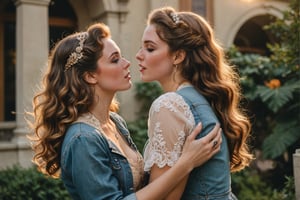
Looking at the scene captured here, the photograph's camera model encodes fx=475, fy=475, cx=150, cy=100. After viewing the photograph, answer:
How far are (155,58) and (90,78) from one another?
0.42 meters

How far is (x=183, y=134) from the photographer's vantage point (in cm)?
225

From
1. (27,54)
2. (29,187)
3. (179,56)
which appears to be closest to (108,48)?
(179,56)

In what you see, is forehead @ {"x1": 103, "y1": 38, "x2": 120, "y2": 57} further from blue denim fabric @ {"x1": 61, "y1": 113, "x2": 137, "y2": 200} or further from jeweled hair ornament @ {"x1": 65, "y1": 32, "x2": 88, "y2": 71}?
blue denim fabric @ {"x1": 61, "y1": 113, "x2": 137, "y2": 200}

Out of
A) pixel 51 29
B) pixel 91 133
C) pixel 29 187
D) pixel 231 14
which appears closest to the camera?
pixel 91 133

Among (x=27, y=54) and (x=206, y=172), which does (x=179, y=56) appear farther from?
(x=27, y=54)

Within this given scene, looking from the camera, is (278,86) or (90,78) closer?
(90,78)

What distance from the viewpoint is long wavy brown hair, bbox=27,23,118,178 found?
8.33 ft

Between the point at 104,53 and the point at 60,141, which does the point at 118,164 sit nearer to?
the point at 60,141

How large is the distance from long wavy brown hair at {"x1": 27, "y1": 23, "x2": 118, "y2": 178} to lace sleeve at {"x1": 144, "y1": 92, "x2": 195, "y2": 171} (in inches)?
19.0

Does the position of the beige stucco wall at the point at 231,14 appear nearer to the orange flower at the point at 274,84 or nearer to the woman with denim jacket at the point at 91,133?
the orange flower at the point at 274,84

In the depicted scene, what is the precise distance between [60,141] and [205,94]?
0.81 meters

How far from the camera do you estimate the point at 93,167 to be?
7.55 ft

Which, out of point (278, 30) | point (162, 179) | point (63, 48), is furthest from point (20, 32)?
point (162, 179)

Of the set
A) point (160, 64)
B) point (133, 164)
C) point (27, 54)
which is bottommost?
point (133, 164)
